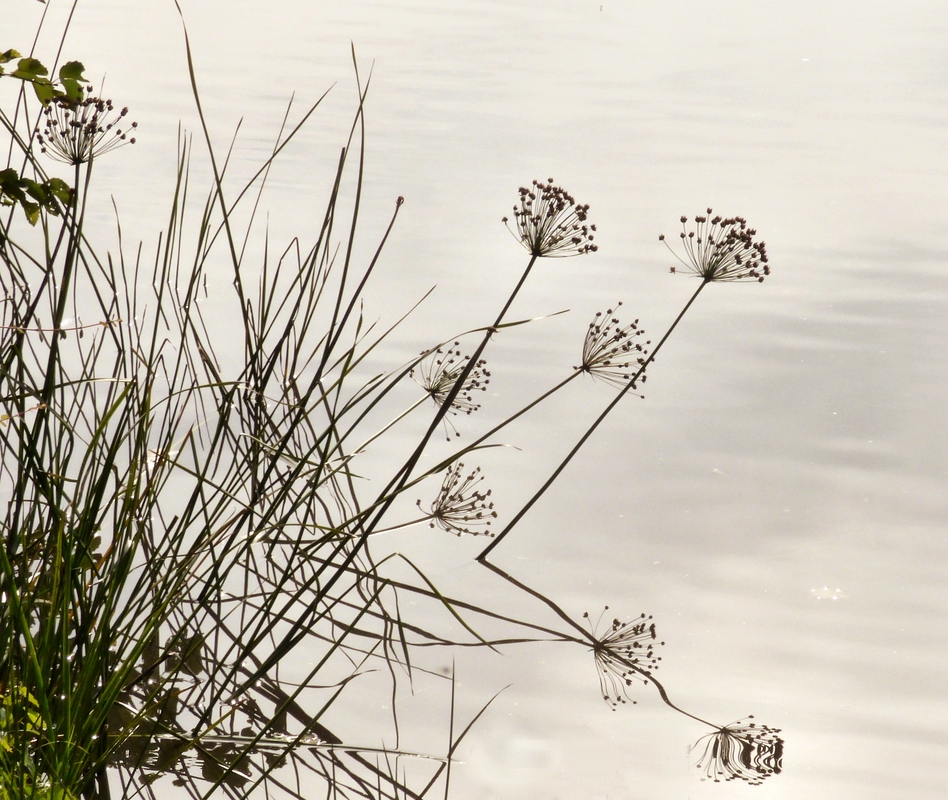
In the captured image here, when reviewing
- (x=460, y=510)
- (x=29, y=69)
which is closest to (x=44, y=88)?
(x=29, y=69)

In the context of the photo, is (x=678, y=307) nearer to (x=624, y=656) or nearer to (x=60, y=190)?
(x=624, y=656)

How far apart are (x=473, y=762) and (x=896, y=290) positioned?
183 centimetres

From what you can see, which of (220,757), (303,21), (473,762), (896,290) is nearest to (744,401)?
(896,290)

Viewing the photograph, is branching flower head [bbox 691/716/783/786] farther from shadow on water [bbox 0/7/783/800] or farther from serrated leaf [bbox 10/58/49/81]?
serrated leaf [bbox 10/58/49/81]

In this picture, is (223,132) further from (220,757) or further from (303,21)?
(220,757)

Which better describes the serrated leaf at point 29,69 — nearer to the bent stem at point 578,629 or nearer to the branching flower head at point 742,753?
the bent stem at point 578,629

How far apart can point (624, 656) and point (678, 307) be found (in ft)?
3.86

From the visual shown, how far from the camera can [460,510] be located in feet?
5.34

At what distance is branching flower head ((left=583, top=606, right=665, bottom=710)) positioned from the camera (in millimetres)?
1379

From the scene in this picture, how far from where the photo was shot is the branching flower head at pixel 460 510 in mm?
1587

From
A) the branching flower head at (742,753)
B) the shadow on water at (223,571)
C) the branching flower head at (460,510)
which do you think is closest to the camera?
the shadow on water at (223,571)

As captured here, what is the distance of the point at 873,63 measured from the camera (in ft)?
14.6

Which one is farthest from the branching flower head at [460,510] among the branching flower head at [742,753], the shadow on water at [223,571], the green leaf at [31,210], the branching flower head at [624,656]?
the green leaf at [31,210]

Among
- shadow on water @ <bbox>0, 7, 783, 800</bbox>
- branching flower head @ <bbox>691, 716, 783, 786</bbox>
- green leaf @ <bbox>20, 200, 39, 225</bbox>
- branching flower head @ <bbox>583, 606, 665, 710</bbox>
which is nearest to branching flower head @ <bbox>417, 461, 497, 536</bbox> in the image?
Result: shadow on water @ <bbox>0, 7, 783, 800</bbox>
